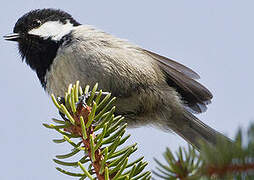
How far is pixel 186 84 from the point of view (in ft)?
10.3

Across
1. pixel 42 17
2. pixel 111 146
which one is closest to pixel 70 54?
pixel 42 17

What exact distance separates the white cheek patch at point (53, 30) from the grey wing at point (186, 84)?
2.50 ft

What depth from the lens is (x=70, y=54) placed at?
2721 millimetres

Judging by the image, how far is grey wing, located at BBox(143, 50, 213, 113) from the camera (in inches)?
123

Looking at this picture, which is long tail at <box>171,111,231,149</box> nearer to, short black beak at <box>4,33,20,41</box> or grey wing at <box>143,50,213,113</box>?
grey wing at <box>143,50,213,113</box>

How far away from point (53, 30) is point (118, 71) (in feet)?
2.52

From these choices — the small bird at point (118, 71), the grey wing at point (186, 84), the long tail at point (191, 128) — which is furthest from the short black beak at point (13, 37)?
the long tail at point (191, 128)

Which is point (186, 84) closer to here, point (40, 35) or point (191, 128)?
point (191, 128)

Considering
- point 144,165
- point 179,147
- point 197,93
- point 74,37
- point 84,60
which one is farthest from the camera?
point 197,93

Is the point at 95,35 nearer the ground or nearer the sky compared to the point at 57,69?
nearer the sky

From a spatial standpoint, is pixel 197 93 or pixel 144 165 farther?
pixel 197 93

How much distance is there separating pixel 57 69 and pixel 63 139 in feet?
4.62

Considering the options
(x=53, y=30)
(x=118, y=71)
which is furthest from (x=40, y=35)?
(x=118, y=71)

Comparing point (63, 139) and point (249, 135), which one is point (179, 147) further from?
point (63, 139)
